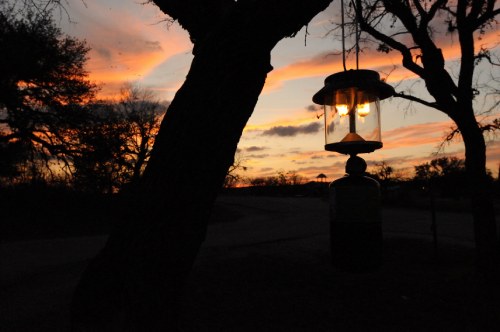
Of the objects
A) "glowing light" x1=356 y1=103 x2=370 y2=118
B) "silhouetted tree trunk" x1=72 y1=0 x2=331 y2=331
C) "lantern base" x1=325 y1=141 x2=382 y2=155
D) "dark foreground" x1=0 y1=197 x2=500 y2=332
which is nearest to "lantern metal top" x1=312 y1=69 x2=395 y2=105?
"glowing light" x1=356 y1=103 x2=370 y2=118

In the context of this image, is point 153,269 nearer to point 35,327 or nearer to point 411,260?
point 35,327

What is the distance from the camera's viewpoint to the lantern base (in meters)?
3.07

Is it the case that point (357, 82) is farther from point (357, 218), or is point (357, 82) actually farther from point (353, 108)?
point (357, 218)

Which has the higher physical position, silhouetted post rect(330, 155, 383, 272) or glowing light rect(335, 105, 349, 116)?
glowing light rect(335, 105, 349, 116)

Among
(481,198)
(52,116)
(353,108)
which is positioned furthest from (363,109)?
(52,116)

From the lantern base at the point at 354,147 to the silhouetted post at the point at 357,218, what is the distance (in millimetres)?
62

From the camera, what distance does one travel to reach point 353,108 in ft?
11.0

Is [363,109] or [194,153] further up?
[363,109]

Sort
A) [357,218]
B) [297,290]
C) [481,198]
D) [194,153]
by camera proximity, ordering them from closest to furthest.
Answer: [194,153] < [357,218] < [297,290] < [481,198]

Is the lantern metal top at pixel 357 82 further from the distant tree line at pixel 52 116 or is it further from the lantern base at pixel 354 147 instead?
the distant tree line at pixel 52 116

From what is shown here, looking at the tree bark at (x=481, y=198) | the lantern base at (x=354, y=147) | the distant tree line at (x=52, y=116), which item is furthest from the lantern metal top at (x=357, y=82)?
the distant tree line at (x=52, y=116)

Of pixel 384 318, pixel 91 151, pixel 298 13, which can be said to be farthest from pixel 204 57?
pixel 91 151

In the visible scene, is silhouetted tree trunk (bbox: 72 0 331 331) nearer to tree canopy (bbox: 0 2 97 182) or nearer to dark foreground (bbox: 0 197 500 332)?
dark foreground (bbox: 0 197 500 332)

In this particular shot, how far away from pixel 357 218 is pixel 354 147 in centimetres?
55
